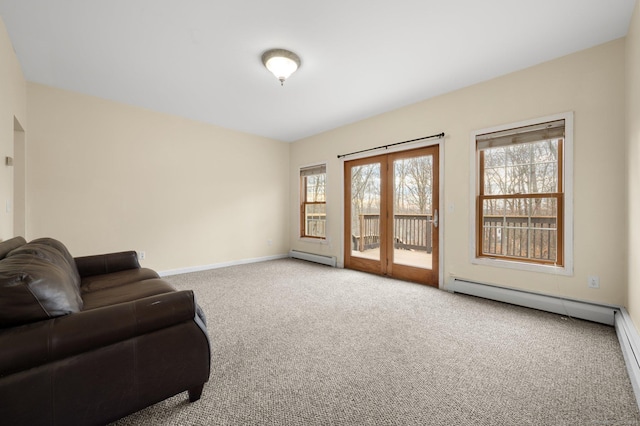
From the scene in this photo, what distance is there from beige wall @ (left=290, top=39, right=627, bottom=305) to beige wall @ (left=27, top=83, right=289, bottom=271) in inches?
133

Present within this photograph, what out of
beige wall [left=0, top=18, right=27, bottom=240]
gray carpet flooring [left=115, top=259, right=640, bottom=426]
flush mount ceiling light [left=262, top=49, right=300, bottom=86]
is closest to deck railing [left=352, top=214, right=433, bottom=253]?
gray carpet flooring [left=115, top=259, right=640, bottom=426]

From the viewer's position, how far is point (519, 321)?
2.56 meters

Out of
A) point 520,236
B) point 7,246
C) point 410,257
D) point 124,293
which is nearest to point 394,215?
point 410,257

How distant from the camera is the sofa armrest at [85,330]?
1.01m

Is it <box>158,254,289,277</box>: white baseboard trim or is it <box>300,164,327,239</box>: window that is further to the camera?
<box>300,164,327,239</box>: window

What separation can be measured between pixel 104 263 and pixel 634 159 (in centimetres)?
466

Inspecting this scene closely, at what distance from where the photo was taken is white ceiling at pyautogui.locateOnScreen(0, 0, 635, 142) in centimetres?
211

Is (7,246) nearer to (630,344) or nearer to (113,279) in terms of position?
(113,279)

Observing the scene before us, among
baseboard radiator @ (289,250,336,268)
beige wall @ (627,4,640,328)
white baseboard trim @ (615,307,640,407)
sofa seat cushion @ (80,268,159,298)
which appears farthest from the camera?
baseboard radiator @ (289,250,336,268)

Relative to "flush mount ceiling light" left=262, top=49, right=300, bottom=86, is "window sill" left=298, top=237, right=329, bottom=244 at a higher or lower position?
lower

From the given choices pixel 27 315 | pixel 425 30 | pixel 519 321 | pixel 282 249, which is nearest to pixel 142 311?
pixel 27 315

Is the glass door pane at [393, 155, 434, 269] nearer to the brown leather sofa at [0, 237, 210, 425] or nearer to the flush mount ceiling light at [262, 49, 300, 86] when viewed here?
the flush mount ceiling light at [262, 49, 300, 86]

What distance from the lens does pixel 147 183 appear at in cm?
419

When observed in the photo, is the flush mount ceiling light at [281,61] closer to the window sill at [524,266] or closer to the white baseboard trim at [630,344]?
the window sill at [524,266]
